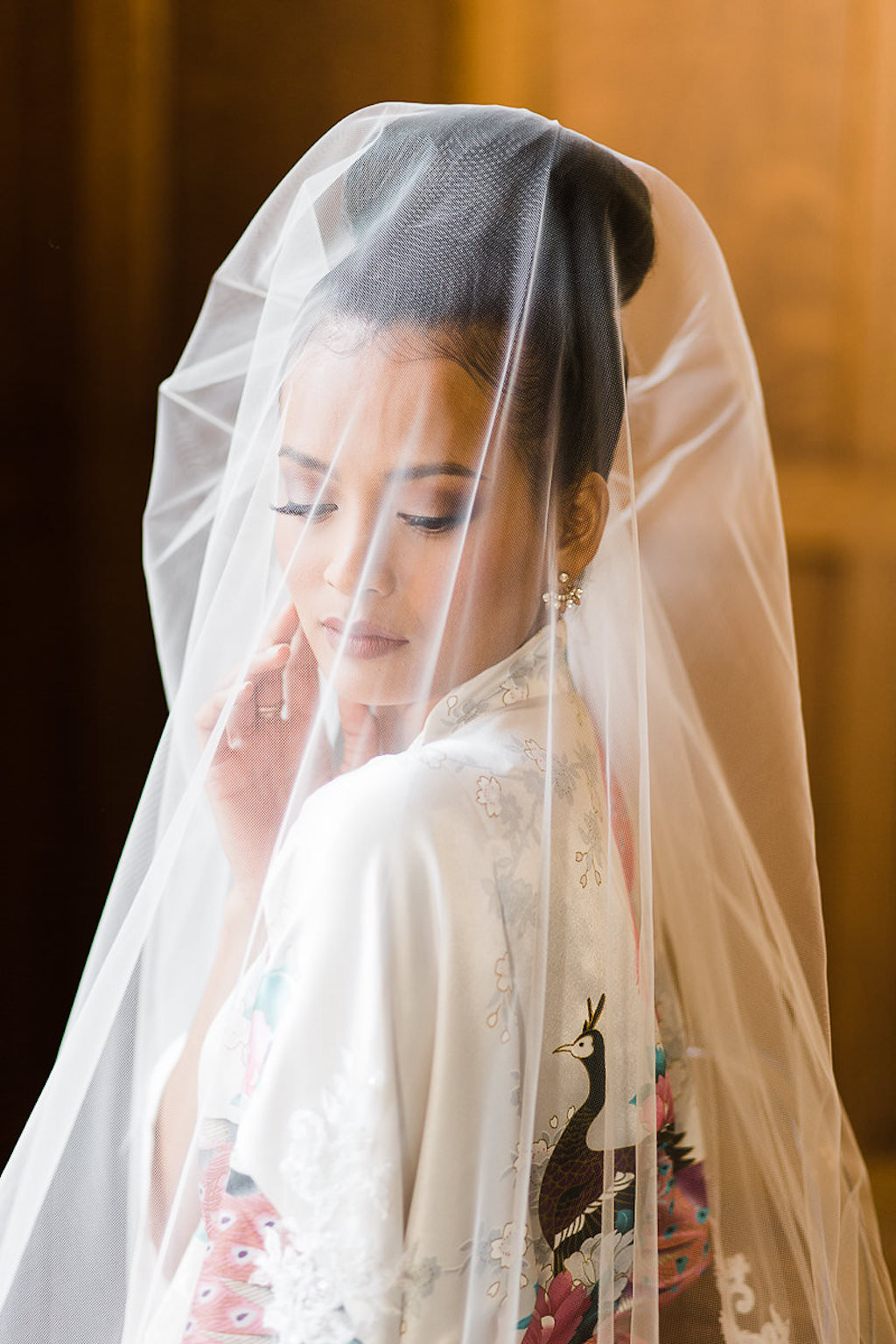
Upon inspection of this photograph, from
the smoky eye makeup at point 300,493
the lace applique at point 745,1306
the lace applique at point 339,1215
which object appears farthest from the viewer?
the lace applique at point 745,1306

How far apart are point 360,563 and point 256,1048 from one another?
280mm

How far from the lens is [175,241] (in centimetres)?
120

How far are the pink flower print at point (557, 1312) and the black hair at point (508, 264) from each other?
48cm

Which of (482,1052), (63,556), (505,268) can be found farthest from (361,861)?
(63,556)

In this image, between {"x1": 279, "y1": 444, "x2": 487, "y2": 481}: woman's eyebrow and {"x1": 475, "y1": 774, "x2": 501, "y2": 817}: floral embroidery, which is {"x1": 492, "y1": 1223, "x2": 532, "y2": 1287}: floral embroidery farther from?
{"x1": 279, "y1": 444, "x2": 487, "y2": 481}: woman's eyebrow

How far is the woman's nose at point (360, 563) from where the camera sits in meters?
0.65

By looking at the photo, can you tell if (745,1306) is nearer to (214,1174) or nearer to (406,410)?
(214,1174)

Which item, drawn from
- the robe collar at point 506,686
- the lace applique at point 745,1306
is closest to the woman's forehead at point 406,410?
the robe collar at point 506,686

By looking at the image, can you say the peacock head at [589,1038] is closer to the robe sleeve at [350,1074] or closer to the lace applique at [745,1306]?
the robe sleeve at [350,1074]

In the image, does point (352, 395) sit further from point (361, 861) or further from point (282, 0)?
point (282, 0)

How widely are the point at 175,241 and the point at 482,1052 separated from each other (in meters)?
0.95

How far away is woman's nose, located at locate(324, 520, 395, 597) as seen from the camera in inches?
25.7

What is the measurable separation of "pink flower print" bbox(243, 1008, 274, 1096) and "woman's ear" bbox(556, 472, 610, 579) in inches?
12.7

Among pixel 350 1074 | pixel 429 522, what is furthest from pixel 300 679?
pixel 350 1074
